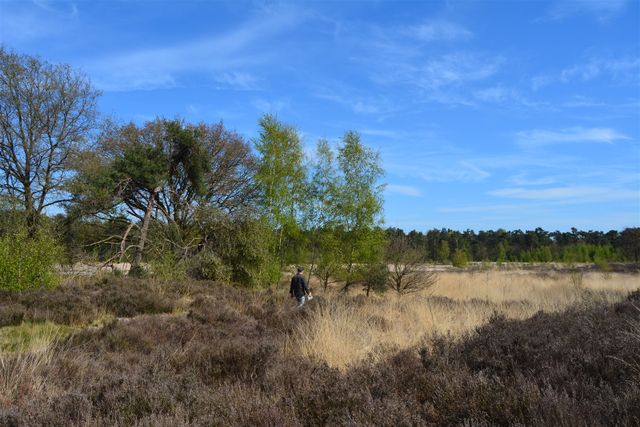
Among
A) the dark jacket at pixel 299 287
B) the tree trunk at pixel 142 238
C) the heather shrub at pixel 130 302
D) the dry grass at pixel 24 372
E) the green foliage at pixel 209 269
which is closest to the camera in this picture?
the dry grass at pixel 24 372

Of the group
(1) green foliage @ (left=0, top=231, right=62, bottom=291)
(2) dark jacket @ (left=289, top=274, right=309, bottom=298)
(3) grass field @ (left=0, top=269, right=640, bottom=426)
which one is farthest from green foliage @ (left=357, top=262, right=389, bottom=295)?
(1) green foliage @ (left=0, top=231, right=62, bottom=291)

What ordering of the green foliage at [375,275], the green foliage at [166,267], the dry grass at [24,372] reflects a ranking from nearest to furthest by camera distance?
the dry grass at [24,372]
the green foliage at [166,267]
the green foliage at [375,275]

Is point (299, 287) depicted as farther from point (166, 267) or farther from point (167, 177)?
point (167, 177)

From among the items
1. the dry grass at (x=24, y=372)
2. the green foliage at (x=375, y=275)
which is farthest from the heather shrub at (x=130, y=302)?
the green foliage at (x=375, y=275)

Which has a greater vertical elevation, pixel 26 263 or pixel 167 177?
pixel 167 177

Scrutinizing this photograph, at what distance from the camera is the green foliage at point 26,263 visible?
13.1 m

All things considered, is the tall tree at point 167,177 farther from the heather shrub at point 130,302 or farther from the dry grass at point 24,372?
the dry grass at point 24,372

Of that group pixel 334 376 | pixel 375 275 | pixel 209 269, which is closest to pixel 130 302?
pixel 209 269

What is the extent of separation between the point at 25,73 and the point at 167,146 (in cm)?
695

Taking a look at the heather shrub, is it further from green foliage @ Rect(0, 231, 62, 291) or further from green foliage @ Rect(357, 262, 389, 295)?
green foliage @ Rect(357, 262, 389, 295)

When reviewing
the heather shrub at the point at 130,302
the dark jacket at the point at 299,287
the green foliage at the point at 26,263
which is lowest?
the heather shrub at the point at 130,302

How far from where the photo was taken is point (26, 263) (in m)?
13.6

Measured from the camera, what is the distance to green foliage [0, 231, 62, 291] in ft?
43.1

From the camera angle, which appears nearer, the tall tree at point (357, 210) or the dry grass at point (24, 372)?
the dry grass at point (24, 372)
